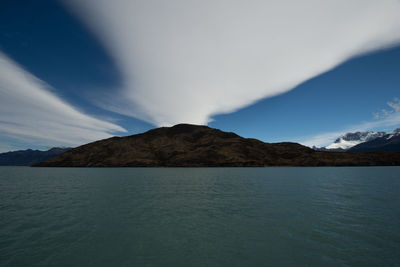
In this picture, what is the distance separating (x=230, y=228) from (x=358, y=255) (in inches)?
340

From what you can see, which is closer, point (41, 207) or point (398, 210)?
point (398, 210)

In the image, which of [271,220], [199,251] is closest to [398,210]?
[271,220]

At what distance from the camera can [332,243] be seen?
13.5 metres

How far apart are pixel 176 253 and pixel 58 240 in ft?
30.5

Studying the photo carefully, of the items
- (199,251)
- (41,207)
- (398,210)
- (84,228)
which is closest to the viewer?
(199,251)

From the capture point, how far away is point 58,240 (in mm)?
14281

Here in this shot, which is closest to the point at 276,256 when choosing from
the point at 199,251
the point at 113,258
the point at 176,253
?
the point at 199,251

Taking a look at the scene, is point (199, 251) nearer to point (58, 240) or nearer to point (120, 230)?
point (120, 230)

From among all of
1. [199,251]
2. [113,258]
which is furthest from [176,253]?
[113,258]

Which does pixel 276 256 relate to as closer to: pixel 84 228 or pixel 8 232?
pixel 84 228

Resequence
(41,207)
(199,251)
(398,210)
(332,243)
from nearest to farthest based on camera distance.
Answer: (199,251), (332,243), (398,210), (41,207)

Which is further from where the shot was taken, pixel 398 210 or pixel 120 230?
pixel 398 210

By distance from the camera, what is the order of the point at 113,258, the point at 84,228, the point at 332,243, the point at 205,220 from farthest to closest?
the point at 205,220
the point at 84,228
the point at 332,243
the point at 113,258

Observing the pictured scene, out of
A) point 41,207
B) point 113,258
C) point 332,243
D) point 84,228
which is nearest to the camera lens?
point 113,258
